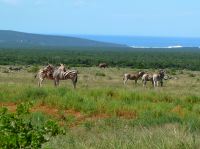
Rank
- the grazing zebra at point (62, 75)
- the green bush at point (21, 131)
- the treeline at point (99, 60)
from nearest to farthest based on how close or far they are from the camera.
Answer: the green bush at point (21, 131), the grazing zebra at point (62, 75), the treeline at point (99, 60)

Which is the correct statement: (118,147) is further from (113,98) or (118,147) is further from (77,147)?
(113,98)

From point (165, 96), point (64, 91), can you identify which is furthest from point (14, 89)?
point (165, 96)

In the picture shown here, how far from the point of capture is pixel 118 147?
303 inches

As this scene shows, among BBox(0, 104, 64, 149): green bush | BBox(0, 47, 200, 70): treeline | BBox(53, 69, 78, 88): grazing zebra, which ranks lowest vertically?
BBox(0, 47, 200, 70): treeline

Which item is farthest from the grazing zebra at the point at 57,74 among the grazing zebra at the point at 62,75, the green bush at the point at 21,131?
the green bush at the point at 21,131

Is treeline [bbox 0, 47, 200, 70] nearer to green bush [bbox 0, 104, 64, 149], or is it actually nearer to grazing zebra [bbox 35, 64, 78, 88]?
grazing zebra [bbox 35, 64, 78, 88]

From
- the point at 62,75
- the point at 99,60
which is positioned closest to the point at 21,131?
the point at 62,75

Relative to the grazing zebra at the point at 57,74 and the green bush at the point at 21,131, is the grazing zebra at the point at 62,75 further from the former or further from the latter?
the green bush at the point at 21,131

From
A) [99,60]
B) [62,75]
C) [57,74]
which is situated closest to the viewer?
[57,74]

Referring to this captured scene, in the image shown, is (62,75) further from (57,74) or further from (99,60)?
(99,60)

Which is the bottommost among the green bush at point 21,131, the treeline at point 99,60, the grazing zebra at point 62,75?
the treeline at point 99,60

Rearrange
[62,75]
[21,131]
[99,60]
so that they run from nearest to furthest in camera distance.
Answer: [21,131] → [62,75] → [99,60]

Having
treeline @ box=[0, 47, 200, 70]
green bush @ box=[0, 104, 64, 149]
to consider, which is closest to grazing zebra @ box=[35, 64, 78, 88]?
green bush @ box=[0, 104, 64, 149]

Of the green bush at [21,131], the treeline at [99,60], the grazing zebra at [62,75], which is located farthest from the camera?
the treeline at [99,60]
